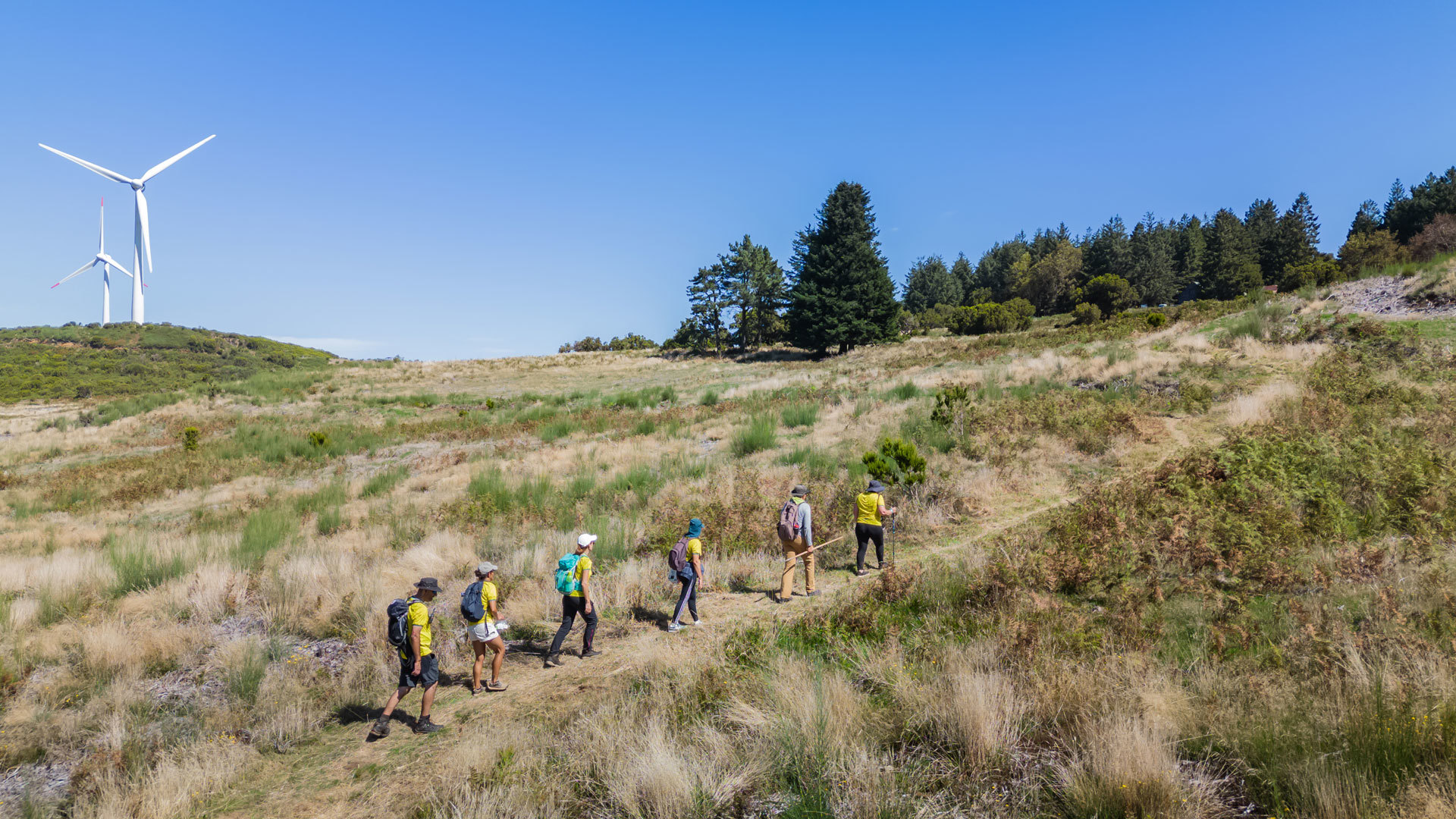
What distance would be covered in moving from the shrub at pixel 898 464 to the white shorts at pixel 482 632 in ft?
25.5

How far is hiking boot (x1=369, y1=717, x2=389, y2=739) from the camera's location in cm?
629

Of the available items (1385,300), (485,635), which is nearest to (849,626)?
(485,635)

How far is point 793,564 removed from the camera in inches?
366

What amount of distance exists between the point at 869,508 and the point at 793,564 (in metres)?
1.64

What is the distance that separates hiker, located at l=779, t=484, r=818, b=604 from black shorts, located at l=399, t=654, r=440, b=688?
4.80 m

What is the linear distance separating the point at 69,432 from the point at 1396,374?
56829 mm

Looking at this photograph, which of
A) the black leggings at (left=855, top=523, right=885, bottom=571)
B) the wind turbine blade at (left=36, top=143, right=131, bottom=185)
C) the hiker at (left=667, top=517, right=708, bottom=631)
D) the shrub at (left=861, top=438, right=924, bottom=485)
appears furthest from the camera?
the wind turbine blade at (left=36, top=143, right=131, bottom=185)

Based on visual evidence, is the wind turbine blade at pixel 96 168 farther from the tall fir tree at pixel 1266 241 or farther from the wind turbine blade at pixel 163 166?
the tall fir tree at pixel 1266 241

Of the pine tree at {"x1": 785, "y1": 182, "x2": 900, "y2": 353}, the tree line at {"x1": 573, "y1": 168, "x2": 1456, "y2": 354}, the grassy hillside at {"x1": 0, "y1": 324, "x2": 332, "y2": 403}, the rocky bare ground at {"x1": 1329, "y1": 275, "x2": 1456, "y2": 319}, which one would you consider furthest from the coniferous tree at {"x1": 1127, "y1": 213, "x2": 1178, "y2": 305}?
the grassy hillside at {"x1": 0, "y1": 324, "x2": 332, "y2": 403}

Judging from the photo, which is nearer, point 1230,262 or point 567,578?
point 567,578

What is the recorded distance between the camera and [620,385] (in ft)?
151

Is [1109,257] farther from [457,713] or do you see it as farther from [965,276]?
[457,713]

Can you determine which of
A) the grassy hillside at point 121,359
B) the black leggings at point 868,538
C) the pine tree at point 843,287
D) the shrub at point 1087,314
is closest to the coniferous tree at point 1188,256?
the shrub at point 1087,314

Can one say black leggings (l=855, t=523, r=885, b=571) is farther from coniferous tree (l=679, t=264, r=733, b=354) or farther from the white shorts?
coniferous tree (l=679, t=264, r=733, b=354)
